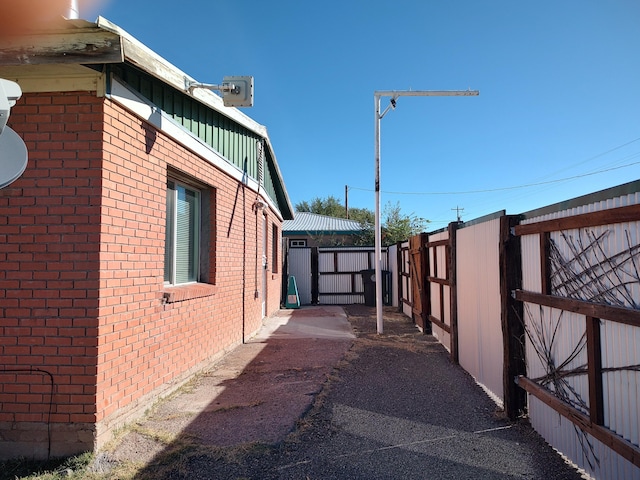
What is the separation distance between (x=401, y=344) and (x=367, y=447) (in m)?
4.35

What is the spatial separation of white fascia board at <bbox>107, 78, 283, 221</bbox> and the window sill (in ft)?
5.91

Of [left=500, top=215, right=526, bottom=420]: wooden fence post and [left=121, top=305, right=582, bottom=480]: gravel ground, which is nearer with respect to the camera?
[left=121, top=305, right=582, bottom=480]: gravel ground

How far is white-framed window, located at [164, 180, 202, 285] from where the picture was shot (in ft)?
17.2

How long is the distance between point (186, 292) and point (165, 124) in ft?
6.56

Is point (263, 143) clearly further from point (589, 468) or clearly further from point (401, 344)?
point (589, 468)

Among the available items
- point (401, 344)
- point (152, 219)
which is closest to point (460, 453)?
point (152, 219)

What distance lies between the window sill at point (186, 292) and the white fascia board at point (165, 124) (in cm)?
180

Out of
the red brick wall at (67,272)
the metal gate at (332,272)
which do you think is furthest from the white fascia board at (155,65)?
the metal gate at (332,272)

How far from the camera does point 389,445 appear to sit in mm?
3518

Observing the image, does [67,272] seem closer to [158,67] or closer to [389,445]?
[158,67]

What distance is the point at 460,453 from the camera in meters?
3.37

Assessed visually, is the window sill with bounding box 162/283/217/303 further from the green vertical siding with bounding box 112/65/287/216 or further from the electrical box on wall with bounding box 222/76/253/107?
the electrical box on wall with bounding box 222/76/253/107

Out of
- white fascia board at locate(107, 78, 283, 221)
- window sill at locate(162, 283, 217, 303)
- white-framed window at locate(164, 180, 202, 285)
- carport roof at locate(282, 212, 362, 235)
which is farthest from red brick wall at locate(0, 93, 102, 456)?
carport roof at locate(282, 212, 362, 235)

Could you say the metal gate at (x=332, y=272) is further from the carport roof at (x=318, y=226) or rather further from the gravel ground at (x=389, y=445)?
the gravel ground at (x=389, y=445)
